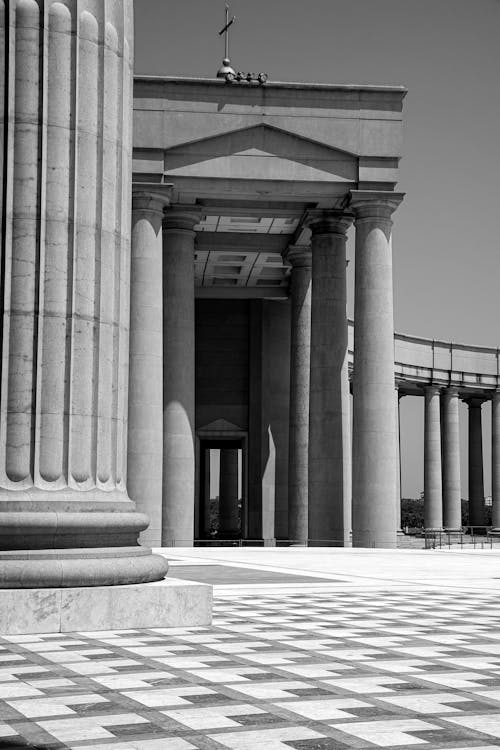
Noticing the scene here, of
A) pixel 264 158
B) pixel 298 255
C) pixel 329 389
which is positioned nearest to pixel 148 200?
pixel 264 158

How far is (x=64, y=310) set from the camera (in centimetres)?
2188

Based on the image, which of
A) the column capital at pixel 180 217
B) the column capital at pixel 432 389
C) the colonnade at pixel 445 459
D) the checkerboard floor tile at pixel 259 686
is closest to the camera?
the checkerboard floor tile at pixel 259 686

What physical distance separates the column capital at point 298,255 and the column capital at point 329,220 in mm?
10056

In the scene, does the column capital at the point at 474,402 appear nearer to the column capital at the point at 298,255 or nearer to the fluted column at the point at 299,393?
the fluted column at the point at 299,393

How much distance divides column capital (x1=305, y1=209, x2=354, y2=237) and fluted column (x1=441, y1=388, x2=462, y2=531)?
2111 inches

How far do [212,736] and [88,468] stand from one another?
10855 mm

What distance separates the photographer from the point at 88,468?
2186cm

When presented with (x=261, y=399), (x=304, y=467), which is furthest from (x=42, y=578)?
(x=261, y=399)

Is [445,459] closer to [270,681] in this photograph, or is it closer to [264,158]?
[264,158]

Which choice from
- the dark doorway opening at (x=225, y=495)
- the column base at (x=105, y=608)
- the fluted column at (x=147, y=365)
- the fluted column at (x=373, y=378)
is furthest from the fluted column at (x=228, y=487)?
the column base at (x=105, y=608)

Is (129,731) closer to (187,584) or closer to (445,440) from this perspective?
(187,584)

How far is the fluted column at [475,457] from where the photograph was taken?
486 ft

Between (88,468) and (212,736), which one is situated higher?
(88,468)

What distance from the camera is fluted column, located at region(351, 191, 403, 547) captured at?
71625 mm
